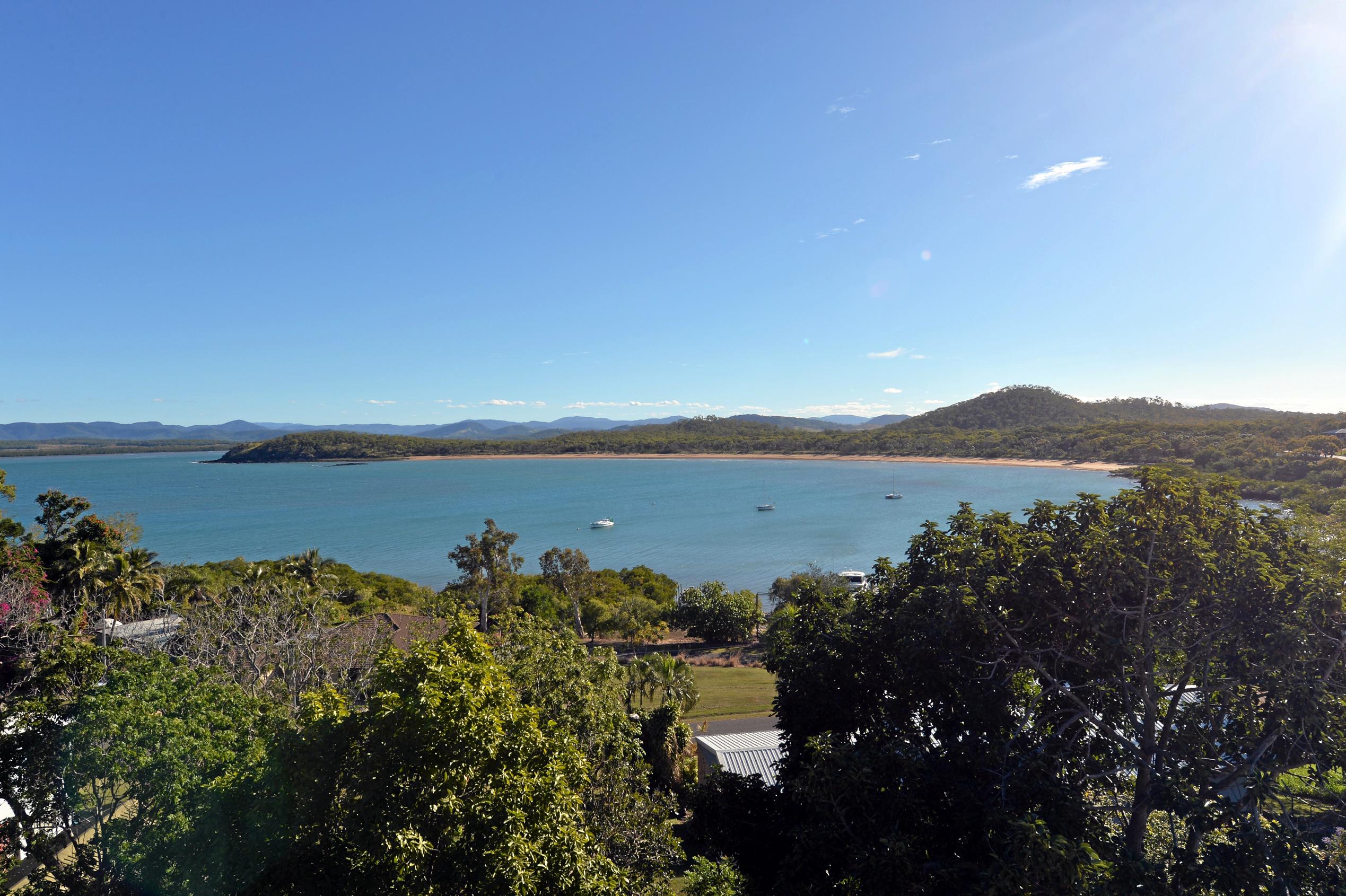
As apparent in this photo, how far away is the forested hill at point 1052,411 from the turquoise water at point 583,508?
4418 cm

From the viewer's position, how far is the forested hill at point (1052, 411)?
151375mm

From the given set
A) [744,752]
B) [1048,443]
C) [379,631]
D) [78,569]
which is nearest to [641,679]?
[744,752]

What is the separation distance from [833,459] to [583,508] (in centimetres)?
8951

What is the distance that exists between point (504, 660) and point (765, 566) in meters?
44.7

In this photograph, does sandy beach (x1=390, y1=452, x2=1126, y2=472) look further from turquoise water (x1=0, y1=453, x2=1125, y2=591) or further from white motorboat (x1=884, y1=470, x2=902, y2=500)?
white motorboat (x1=884, y1=470, x2=902, y2=500)

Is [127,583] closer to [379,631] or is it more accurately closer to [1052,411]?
[379,631]

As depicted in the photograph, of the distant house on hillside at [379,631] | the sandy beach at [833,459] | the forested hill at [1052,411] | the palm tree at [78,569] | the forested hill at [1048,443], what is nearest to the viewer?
the distant house on hillside at [379,631]

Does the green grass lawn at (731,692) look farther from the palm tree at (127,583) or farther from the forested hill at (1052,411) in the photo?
the forested hill at (1052,411)

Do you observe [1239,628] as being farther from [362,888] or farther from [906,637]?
[362,888]

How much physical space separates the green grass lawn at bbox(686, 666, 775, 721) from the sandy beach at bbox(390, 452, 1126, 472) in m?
97.7

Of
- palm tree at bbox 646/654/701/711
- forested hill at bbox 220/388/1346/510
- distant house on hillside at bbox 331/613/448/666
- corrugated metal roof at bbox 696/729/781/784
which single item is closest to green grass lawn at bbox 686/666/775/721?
palm tree at bbox 646/654/701/711

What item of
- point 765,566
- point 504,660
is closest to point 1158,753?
point 504,660

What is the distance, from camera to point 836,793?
680cm

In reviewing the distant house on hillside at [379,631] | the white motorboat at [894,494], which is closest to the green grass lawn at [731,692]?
the distant house on hillside at [379,631]
